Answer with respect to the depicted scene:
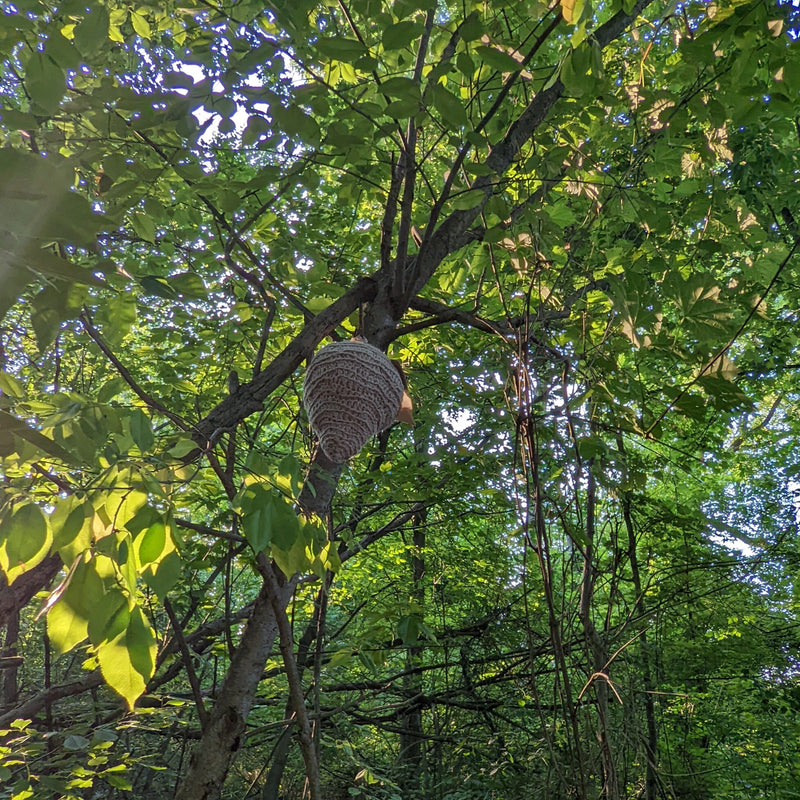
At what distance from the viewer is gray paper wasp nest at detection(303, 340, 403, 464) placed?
1.46 metres

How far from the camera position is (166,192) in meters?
2.07

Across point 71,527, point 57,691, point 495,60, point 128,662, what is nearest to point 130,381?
point 71,527

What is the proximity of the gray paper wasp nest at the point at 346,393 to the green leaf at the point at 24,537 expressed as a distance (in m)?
0.81

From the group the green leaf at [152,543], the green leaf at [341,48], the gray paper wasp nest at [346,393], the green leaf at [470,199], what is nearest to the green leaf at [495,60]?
the green leaf at [341,48]

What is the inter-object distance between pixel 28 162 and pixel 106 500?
0.44 meters

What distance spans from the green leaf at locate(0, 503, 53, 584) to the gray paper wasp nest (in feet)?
2.65

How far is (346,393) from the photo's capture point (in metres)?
1.46

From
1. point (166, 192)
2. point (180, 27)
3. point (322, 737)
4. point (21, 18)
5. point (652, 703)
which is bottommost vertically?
point (322, 737)

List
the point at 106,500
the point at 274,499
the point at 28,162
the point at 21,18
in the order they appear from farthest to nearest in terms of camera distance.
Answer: the point at 21,18 < the point at 274,499 < the point at 106,500 < the point at 28,162

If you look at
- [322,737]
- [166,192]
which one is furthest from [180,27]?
[322,737]

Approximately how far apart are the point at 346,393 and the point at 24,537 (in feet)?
2.75

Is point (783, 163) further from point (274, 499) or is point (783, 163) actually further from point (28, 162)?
point (28, 162)

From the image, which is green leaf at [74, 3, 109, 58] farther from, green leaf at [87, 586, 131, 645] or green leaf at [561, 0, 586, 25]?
green leaf at [87, 586, 131, 645]

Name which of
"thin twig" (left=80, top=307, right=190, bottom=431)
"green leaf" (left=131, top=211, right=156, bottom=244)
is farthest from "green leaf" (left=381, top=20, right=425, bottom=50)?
"green leaf" (left=131, top=211, right=156, bottom=244)
